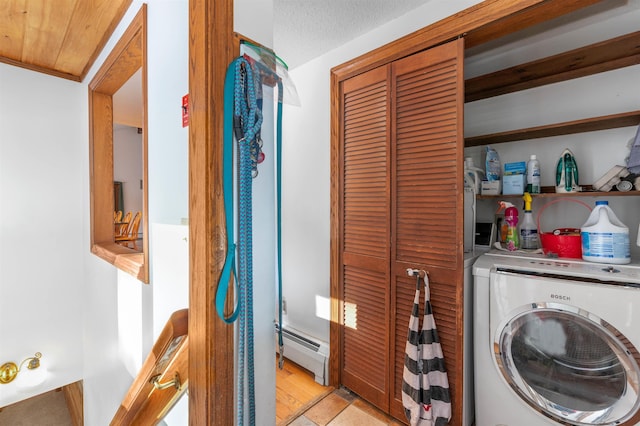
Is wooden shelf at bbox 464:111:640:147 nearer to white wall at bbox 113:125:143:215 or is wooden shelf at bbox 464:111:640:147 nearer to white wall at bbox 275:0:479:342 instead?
white wall at bbox 275:0:479:342

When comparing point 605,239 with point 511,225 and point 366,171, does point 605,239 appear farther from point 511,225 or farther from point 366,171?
point 366,171

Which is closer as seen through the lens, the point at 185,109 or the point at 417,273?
the point at 185,109

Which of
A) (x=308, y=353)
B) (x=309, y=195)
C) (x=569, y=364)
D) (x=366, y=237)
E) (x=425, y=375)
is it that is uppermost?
(x=309, y=195)

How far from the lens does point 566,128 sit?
1.51 meters

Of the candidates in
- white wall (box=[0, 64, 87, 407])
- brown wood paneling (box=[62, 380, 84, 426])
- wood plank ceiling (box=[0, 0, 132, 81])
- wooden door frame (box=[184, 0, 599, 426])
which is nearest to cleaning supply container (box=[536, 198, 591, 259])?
wooden door frame (box=[184, 0, 599, 426])

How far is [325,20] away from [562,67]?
1.31 metres

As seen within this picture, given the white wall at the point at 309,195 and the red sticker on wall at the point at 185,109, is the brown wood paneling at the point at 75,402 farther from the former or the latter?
the red sticker on wall at the point at 185,109

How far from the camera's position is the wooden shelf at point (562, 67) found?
52.1 inches

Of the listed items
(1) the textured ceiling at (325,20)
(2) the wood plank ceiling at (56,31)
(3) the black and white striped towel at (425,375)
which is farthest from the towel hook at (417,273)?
(2) the wood plank ceiling at (56,31)

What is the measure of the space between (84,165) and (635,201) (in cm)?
337

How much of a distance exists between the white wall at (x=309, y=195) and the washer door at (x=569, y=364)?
46.2 inches

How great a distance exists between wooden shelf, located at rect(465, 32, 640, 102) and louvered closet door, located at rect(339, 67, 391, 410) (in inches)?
24.7

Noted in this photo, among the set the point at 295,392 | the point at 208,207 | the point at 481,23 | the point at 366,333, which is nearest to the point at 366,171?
the point at 481,23

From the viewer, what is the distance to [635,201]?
1.46 meters
